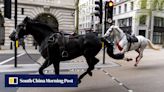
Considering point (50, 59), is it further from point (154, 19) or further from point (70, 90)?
point (154, 19)

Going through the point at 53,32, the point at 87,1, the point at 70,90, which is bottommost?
the point at 70,90

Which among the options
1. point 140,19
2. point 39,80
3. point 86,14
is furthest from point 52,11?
point 86,14

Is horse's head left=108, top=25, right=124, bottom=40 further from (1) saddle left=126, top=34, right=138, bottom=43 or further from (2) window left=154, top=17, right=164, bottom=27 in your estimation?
(2) window left=154, top=17, right=164, bottom=27

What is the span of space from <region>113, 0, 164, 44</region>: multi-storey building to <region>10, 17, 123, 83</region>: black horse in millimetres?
41839

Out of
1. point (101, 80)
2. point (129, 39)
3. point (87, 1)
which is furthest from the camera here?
point (87, 1)

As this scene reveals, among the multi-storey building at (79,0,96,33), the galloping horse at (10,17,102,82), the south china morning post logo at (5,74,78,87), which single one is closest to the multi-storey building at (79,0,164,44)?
the multi-storey building at (79,0,96,33)

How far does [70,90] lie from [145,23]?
159 feet

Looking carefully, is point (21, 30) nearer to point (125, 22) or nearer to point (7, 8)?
point (7, 8)

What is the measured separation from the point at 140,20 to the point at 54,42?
4577cm

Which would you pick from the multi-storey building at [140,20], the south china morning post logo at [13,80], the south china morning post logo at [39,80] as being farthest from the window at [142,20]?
the south china morning post logo at [13,80]

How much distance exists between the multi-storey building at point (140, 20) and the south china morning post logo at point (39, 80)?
43.0 m

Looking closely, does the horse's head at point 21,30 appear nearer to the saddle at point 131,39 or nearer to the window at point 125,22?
the saddle at point 131,39

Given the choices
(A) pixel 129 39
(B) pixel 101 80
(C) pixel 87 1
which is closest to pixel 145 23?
(C) pixel 87 1

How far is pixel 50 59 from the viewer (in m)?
8.62
